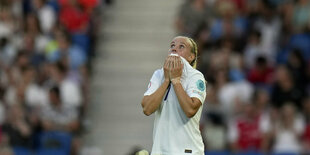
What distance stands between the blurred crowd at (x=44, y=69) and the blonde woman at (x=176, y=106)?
7.17 meters

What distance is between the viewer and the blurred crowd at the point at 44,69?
1538cm

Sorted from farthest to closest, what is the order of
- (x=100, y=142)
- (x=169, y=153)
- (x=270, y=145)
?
(x=100, y=142), (x=270, y=145), (x=169, y=153)

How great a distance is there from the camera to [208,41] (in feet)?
53.4

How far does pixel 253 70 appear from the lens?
15875 millimetres

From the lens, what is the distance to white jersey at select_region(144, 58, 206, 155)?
812 cm

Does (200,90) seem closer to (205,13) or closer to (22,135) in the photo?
(22,135)

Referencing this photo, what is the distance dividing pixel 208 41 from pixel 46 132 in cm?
331

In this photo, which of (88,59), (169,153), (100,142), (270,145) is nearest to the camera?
(169,153)

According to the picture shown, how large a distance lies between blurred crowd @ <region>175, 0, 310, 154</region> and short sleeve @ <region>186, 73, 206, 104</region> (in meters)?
6.58

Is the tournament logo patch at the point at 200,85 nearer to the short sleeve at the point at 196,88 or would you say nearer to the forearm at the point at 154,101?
the short sleeve at the point at 196,88

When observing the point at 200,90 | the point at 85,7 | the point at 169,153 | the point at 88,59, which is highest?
the point at 85,7

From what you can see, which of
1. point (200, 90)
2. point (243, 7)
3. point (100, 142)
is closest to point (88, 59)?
point (100, 142)

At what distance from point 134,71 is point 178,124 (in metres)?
8.97

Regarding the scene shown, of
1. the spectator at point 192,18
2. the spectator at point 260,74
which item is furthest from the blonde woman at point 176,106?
the spectator at point 192,18
